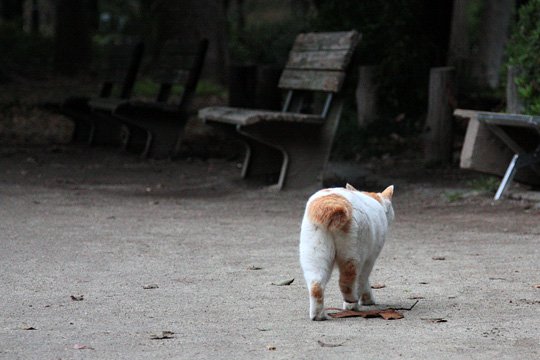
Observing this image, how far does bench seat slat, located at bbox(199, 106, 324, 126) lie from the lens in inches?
388

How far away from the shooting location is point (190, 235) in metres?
7.85

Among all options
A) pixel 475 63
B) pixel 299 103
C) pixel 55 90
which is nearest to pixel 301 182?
pixel 299 103

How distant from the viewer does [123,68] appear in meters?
15.2

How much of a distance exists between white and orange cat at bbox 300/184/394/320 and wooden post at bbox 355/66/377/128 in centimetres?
984

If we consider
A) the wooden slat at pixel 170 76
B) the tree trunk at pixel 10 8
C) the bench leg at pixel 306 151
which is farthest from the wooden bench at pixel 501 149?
the tree trunk at pixel 10 8

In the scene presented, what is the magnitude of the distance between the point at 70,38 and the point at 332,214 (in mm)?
22627

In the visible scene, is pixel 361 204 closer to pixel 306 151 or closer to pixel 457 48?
pixel 306 151

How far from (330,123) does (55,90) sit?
1369cm

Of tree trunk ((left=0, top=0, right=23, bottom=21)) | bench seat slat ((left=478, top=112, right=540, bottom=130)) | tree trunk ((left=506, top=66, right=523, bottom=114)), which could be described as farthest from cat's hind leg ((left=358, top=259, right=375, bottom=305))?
tree trunk ((left=0, top=0, right=23, bottom=21))

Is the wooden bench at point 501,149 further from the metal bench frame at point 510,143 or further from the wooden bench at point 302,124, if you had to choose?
the wooden bench at point 302,124

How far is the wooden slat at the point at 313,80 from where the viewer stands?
34.3 ft

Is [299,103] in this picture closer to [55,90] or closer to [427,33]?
[427,33]

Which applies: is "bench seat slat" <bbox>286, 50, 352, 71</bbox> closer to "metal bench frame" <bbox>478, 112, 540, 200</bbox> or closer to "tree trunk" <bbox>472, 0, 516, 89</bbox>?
"metal bench frame" <bbox>478, 112, 540, 200</bbox>

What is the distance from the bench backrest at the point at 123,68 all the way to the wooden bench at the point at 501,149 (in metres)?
6.40
